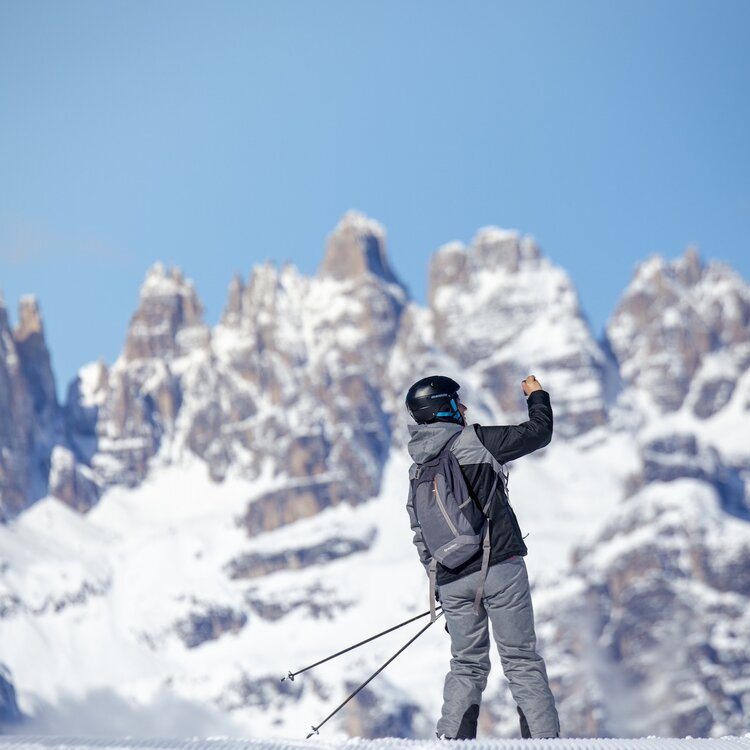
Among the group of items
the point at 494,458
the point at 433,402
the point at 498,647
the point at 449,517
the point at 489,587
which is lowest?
the point at 498,647

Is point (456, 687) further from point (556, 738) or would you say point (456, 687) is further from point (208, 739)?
point (208, 739)

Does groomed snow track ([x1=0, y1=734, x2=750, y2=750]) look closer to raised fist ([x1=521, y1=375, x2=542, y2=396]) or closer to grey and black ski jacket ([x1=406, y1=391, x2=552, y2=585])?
grey and black ski jacket ([x1=406, y1=391, x2=552, y2=585])

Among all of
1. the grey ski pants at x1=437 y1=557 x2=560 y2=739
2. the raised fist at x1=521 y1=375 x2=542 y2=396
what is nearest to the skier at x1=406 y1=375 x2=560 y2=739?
the grey ski pants at x1=437 y1=557 x2=560 y2=739

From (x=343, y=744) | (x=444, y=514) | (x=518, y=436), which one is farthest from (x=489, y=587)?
(x=343, y=744)

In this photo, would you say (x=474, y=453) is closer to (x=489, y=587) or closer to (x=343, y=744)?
(x=489, y=587)

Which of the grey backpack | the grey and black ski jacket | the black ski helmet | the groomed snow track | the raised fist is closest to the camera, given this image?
the groomed snow track

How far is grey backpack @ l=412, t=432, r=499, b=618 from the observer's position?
491 inches

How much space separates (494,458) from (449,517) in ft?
2.08

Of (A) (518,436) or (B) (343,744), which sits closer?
(B) (343,744)

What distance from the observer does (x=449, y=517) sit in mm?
12531

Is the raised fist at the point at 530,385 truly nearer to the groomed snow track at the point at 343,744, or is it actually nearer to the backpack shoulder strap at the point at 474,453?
the backpack shoulder strap at the point at 474,453

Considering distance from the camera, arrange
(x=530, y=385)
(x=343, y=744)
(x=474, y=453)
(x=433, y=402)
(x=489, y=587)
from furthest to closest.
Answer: (x=530, y=385), (x=433, y=402), (x=474, y=453), (x=489, y=587), (x=343, y=744)

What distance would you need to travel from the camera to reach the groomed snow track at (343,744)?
1038 cm

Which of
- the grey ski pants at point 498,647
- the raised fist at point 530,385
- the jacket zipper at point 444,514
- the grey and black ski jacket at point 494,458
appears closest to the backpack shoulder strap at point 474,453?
the grey and black ski jacket at point 494,458
